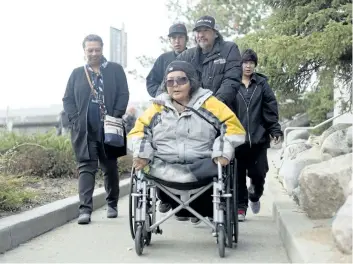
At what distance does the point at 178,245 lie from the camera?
208 inches

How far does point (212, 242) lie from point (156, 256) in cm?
75

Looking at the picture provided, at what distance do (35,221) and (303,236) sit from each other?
2664 mm

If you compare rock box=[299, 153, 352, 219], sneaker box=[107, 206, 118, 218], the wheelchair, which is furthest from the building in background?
the wheelchair

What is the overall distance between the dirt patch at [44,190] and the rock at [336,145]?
341cm

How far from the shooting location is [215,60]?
19.2 feet

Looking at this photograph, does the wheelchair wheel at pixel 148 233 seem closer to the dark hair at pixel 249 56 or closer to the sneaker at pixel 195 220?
the sneaker at pixel 195 220

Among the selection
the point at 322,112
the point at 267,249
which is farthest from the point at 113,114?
the point at 322,112

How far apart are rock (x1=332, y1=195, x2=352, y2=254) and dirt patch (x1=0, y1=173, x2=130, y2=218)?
335 cm

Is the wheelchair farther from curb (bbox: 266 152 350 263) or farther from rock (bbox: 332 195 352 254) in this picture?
rock (bbox: 332 195 352 254)

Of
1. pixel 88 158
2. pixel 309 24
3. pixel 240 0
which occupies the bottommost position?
pixel 88 158

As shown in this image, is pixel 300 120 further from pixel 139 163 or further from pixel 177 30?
pixel 139 163

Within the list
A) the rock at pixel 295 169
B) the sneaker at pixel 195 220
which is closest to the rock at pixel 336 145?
the rock at pixel 295 169

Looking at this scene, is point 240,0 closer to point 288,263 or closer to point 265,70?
point 265,70

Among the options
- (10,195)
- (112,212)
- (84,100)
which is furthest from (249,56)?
(10,195)
